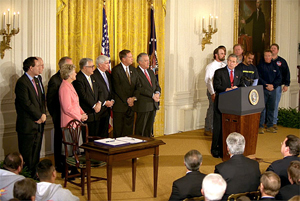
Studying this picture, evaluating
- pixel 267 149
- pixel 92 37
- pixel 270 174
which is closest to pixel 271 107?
pixel 267 149

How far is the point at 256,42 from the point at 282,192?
9065 millimetres

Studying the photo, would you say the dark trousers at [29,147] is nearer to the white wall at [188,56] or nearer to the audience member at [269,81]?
the white wall at [188,56]

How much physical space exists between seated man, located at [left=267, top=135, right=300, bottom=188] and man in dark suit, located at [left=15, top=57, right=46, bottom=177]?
3.28 metres

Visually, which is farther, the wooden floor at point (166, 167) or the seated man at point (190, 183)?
the wooden floor at point (166, 167)

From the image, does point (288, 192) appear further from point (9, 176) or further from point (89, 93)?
point (89, 93)

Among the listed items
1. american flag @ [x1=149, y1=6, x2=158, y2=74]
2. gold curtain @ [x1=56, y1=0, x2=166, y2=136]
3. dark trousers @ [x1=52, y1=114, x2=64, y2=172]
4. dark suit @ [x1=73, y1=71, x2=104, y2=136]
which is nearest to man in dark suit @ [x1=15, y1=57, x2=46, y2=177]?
dark trousers @ [x1=52, y1=114, x2=64, y2=172]

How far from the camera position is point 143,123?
7.72 meters

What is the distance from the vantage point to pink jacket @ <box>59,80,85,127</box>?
6.04 meters

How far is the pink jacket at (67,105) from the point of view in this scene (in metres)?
6.04

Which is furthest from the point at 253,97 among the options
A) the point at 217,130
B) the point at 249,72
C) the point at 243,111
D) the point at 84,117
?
the point at 84,117

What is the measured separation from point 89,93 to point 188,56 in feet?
13.2

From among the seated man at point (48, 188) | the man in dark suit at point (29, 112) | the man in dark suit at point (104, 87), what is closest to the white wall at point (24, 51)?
the man in dark suit at point (104, 87)

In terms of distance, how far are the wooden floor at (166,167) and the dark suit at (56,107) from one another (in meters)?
0.40

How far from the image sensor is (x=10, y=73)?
693 cm
